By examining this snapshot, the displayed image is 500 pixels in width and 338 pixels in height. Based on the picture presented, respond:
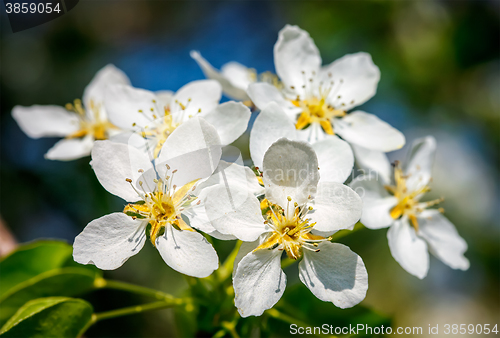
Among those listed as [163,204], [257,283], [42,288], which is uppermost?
[163,204]

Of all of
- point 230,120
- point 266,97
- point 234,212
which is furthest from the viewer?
point 266,97

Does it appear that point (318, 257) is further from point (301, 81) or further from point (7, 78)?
point (7, 78)

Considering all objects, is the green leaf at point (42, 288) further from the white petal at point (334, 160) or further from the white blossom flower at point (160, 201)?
the white petal at point (334, 160)

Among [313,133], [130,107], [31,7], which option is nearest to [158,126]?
[130,107]

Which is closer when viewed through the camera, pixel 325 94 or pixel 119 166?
pixel 119 166

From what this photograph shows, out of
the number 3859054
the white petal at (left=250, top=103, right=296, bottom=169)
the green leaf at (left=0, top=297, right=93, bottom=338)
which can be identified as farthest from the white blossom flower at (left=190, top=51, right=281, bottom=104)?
the number 3859054

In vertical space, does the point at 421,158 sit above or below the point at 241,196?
below

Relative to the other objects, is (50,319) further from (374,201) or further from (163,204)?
(374,201)
